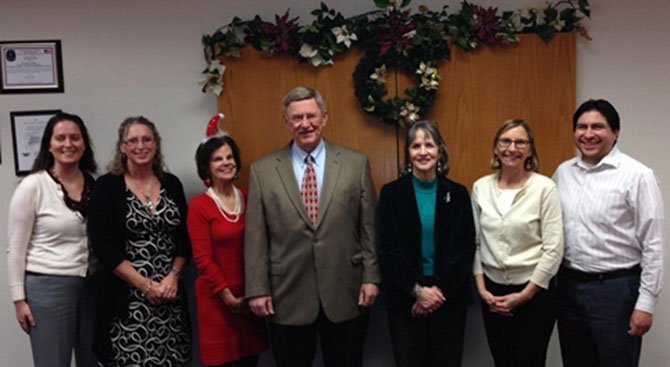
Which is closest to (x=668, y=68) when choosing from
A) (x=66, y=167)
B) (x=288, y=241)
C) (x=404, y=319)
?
(x=404, y=319)

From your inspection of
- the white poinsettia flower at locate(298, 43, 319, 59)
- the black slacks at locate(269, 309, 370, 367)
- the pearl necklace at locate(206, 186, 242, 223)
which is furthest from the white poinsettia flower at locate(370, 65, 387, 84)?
the black slacks at locate(269, 309, 370, 367)

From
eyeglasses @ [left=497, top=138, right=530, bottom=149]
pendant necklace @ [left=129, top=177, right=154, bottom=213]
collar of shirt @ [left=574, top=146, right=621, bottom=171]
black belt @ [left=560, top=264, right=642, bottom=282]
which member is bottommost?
black belt @ [left=560, top=264, right=642, bottom=282]

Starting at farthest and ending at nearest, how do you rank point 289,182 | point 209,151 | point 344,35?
point 344,35 < point 209,151 < point 289,182

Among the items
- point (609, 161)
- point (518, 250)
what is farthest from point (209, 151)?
point (609, 161)

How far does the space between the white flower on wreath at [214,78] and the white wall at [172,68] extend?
0.12 m

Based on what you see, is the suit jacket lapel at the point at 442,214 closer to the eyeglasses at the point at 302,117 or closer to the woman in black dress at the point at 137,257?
the eyeglasses at the point at 302,117

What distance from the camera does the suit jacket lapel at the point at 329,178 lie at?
230cm

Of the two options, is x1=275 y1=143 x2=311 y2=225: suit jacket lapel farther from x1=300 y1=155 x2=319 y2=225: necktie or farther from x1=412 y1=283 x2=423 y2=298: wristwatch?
x1=412 y1=283 x2=423 y2=298: wristwatch

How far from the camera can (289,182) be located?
2340mm

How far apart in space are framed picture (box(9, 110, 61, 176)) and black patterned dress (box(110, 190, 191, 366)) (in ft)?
2.68

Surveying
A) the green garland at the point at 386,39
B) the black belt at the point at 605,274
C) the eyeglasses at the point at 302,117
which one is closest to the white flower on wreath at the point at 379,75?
the green garland at the point at 386,39

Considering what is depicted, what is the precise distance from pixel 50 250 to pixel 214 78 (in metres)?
1.11

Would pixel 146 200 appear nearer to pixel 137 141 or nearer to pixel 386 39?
pixel 137 141

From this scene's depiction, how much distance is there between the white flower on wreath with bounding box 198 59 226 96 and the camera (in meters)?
2.74
